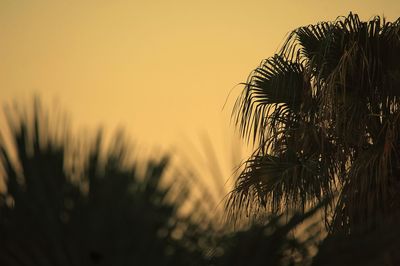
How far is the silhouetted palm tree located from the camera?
973 millimetres

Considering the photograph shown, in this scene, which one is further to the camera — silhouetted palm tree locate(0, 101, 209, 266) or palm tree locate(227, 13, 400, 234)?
palm tree locate(227, 13, 400, 234)

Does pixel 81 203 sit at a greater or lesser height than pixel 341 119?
lesser

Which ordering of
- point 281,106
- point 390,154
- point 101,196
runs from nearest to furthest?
point 101,196 < point 390,154 < point 281,106

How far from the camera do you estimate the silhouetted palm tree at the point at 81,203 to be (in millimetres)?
973

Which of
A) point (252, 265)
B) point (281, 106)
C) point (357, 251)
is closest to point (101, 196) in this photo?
point (252, 265)

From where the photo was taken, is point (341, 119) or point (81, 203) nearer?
point (81, 203)

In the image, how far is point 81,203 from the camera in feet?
3.24

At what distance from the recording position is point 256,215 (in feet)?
3.81

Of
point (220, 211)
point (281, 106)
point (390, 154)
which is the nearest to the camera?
point (220, 211)

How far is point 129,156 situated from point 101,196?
0.27 feet

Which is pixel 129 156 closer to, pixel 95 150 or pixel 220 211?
pixel 95 150

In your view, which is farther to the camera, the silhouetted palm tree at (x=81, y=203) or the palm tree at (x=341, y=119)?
the palm tree at (x=341, y=119)

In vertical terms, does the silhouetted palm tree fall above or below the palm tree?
below

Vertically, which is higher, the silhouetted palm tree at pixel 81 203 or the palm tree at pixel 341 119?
the palm tree at pixel 341 119
